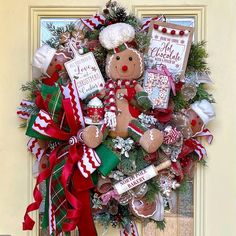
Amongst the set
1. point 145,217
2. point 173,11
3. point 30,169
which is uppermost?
point 173,11

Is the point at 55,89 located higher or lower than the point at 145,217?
higher

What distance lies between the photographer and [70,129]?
1.13 metres

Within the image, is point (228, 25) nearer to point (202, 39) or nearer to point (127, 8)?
point (202, 39)

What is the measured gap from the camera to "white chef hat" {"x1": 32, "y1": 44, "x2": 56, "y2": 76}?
1170 millimetres

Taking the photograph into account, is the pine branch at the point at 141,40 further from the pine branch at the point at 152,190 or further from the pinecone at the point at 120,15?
the pine branch at the point at 152,190

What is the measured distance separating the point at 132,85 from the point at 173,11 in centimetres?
29

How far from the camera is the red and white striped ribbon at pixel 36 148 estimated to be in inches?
48.3

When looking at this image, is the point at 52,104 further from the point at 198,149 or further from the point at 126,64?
the point at 198,149

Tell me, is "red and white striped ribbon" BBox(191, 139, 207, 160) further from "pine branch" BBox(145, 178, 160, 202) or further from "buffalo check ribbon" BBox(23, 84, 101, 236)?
"buffalo check ribbon" BBox(23, 84, 101, 236)

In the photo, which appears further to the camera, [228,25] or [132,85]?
[228,25]

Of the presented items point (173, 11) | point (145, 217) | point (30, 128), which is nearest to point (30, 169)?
point (30, 128)

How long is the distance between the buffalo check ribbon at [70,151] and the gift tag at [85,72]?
37 millimetres

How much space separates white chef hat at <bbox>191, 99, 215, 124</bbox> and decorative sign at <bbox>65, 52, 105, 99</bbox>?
257 millimetres

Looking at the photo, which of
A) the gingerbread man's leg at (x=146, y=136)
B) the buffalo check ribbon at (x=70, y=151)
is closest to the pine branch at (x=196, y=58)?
the gingerbread man's leg at (x=146, y=136)
